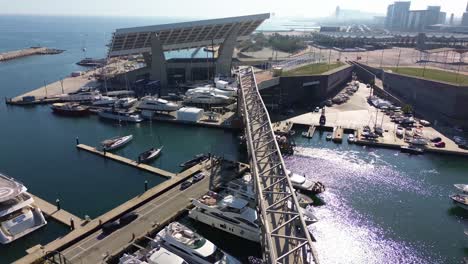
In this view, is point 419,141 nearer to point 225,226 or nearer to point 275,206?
point 225,226

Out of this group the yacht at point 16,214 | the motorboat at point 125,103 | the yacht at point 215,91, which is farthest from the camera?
the yacht at point 215,91

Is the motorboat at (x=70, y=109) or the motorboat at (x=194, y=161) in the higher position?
the motorboat at (x=70, y=109)

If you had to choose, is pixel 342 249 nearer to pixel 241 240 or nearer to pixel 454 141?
pixel 241 240

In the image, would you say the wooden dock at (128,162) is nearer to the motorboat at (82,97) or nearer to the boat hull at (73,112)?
the boat hull at (73,112)

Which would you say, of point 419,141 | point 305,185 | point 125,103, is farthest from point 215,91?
point 419,141

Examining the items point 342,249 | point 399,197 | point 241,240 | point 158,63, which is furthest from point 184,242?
point 158,63

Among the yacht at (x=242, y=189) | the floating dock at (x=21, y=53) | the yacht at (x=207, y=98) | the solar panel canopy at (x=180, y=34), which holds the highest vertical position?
the solar panel canopy at (x=180, y=34)

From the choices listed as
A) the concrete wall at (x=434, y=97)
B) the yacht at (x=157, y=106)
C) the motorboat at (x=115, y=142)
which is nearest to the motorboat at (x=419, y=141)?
the concrete wall at (x=434, y=97)

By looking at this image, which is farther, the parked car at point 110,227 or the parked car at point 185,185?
the parked car at point 185,185

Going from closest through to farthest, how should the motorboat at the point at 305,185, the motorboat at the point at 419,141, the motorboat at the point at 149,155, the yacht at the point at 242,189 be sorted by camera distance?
the yacht at the point at 242,189 → the motorboat at the point at 305,185 → the motorboat at the point at 149,155 → the motorboat at the point at 419,141
